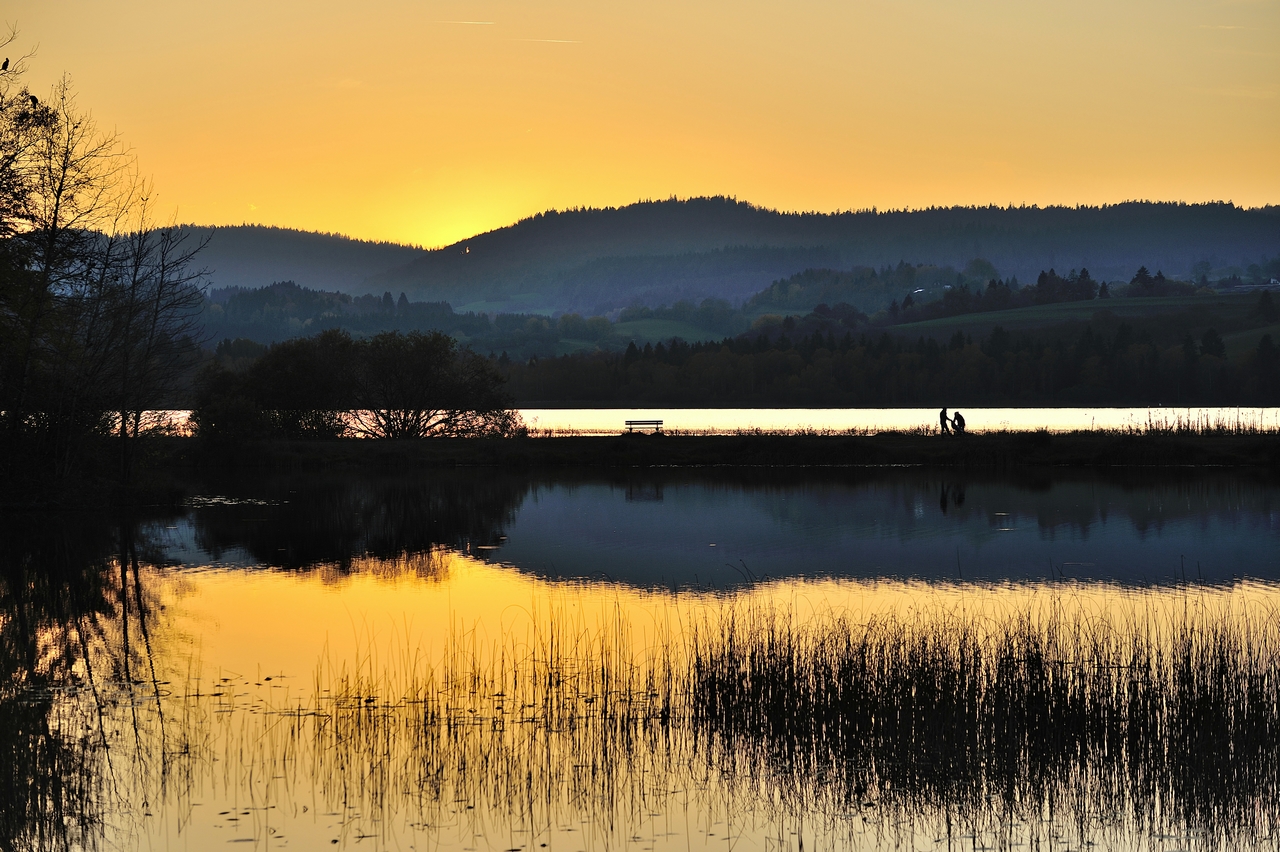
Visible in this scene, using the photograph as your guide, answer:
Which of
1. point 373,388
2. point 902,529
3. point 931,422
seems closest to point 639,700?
point 902,529

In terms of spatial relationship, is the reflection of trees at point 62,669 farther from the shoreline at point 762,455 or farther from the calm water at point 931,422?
the calm water at point 931,422

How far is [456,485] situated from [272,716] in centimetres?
4096

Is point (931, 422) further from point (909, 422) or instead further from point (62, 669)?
point (62, 669)

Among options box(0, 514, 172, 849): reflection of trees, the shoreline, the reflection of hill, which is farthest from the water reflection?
the shoreline

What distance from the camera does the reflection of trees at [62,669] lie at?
11805mm

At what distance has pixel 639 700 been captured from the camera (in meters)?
16.1

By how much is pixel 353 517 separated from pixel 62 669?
80.8ft

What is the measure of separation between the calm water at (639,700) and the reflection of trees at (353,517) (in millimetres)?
2463

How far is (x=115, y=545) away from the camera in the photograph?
3284cm

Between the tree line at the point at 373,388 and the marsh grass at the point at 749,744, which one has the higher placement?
the tree line at the point at 373,388

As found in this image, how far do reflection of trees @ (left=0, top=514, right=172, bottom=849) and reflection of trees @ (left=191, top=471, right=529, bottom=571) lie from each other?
420 centimetres

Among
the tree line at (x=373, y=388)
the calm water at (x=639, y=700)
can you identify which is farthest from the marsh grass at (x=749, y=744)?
the tree line at (x=373, y=388)

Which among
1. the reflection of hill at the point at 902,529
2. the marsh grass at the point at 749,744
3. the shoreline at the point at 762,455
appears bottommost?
the marsh grass at the point at 749,744

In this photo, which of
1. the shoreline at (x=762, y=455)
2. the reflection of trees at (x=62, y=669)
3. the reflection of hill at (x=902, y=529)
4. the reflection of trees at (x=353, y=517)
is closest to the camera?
the reflection of trees at (x=62, y=669)
